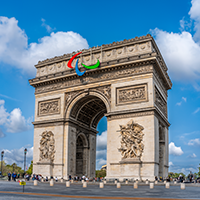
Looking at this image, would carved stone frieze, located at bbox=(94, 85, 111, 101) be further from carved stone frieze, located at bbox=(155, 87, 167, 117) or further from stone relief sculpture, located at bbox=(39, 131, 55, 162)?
stone relief sculpture, located at bbox=(39, 131, 55, 162)

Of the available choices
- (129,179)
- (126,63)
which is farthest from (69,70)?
(129,179)

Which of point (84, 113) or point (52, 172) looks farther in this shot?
point (84, 113)

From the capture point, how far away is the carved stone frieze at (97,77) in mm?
29484

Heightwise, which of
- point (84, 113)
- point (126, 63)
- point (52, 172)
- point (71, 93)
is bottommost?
point (52, 172)

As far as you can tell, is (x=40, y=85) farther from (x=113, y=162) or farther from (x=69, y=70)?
(x=113, y=162)

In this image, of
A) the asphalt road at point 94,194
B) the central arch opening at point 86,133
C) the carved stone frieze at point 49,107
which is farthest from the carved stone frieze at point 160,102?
the asphalt road at point 94,194

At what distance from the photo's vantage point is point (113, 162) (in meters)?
28.4

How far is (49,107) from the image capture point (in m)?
34.5

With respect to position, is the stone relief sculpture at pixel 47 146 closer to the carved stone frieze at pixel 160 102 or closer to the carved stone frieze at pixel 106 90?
the carved stone frieze at pixel 106 90

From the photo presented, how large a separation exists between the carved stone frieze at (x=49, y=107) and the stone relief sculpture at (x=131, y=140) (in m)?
9.59

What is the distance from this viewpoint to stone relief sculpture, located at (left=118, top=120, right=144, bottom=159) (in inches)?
1084

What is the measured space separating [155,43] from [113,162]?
48.1ft

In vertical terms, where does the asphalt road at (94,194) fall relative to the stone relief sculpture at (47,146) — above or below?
below

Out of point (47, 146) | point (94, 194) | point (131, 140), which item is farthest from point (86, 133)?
point (94, 194)
